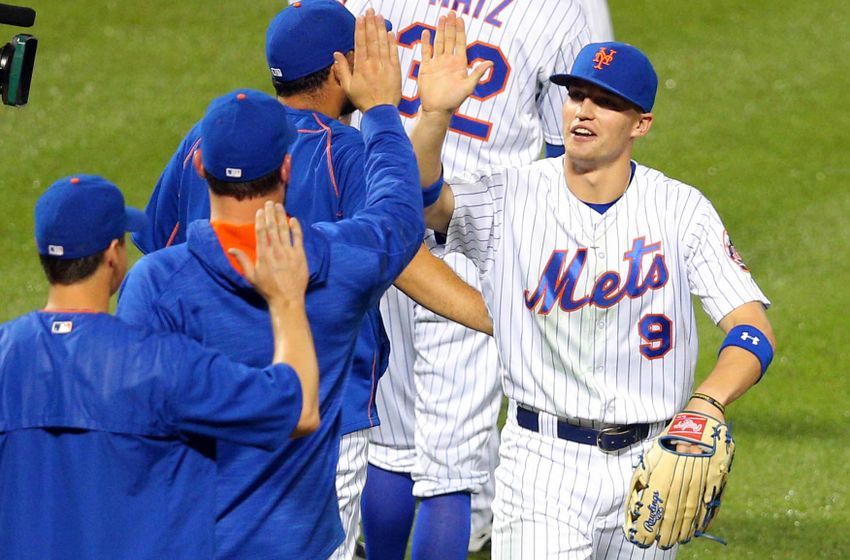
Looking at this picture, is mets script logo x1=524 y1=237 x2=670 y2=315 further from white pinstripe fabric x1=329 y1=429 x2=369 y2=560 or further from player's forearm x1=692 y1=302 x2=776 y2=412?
white pinstripe fabric x1=329 y1=429 x2=369 y2=560

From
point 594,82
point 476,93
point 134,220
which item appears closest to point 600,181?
point 594,82

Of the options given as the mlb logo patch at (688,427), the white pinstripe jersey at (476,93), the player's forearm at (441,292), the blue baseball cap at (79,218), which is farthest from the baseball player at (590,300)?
the blue baseball cap at (79,218)

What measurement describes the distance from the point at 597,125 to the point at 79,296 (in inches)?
67.9

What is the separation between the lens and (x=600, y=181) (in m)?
4.22

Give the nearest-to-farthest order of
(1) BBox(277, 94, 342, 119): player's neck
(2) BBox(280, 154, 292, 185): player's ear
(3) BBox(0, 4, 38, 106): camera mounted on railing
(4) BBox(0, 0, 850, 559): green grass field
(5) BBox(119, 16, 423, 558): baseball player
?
(5) BBox(119, 16, 423, 558): baseball player < (2) BBox(280, 154, 292, 185): player's ear < (1) BBox(277, 94, 342, 119): player's neck < (3) BBox(0, 4, 38, 106): camera mounted on railing < (4) BBox(0, 0, 850, 559): green grass field

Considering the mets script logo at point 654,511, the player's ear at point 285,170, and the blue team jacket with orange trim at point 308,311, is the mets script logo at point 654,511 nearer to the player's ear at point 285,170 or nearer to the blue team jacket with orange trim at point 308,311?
the blue team jacket with orange trim at point 308,311

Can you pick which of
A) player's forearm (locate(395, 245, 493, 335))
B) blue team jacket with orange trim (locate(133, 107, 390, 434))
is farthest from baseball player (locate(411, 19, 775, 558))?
blue team jacket with orange trim (locate(133, 107, 390, 434))

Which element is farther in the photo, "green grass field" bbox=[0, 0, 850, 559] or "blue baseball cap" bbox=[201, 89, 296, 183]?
"green grass field" bbox=[0, 0, 850, 559]

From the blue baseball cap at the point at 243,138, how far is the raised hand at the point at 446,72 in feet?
2.22

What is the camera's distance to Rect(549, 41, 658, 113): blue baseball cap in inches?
163

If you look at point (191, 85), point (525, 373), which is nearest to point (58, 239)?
point (525, 373)

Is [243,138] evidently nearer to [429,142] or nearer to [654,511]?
[429,142]

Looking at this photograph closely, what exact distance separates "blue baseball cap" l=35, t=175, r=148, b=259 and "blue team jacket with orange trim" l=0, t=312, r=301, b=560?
0.14 m

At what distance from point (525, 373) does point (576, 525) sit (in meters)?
0.44
